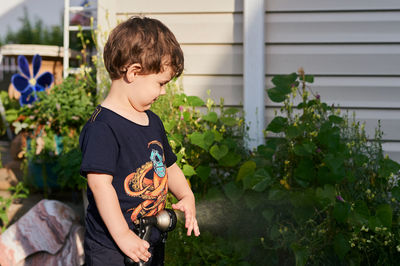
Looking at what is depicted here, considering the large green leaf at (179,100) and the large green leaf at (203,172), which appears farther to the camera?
the large green leaf at (179,100)

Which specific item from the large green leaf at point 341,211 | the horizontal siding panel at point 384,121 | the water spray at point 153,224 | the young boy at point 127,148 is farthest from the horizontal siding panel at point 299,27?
the water spray at point 153,224

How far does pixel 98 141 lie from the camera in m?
1.64

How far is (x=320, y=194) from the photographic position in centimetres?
255

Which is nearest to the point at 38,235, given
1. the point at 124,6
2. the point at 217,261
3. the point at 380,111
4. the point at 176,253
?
the point at 176,253

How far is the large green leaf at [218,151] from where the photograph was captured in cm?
284

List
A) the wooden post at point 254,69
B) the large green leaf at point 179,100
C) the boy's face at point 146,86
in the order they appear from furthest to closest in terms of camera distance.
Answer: the wooden post at point 254,69 < the large green leaf at point 179,100 < the boy's face at point 146,86

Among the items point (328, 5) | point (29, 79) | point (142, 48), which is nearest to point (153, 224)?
point (142, 48)

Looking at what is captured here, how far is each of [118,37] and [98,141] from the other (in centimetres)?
36

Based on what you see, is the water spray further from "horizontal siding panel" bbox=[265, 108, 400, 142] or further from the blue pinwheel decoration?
the blue pinwheel decoration

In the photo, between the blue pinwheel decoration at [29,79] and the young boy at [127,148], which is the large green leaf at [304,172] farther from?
the blue pinwheel decoration at [29,79]

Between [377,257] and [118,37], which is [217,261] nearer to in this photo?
[377,257]

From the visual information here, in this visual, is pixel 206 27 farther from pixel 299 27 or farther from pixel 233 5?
pixel 299 27

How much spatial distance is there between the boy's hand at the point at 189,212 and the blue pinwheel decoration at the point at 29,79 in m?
2.60

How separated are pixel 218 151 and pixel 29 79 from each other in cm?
213
